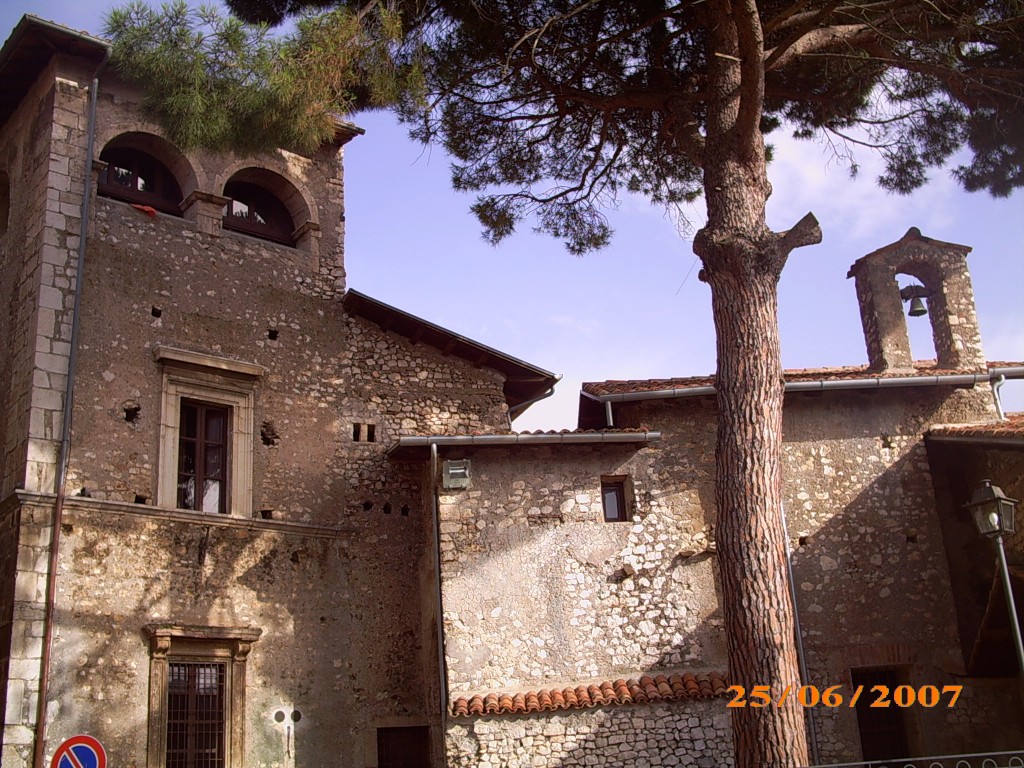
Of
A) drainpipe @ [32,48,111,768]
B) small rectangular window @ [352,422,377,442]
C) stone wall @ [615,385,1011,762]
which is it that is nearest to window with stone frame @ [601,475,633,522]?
stone wall @ [615,385,1011,762]

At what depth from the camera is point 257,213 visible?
15516 mm

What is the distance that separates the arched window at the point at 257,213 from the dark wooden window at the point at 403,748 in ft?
22.4

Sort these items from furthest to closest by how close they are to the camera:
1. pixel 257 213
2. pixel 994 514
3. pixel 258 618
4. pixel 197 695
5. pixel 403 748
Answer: pixel 257 213 < pixel 403 748 < pixel 258 618 < pixel 197 695 < pixel 994 514

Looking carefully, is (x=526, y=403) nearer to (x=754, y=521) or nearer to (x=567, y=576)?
(x=567, y=576)

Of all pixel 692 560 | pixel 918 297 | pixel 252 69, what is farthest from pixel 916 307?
pixel 252 69

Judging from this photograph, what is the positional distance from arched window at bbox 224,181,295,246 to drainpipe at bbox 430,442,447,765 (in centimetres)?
451

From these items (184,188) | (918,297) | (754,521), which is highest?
(184,188)

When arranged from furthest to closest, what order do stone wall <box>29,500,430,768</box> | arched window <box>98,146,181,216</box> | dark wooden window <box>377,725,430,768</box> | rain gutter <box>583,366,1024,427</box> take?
arched window <box>98,146,181,216</box>
rain gutter <box>583,366,1024,427</box>
dark wooden window <box>377,725,430,768</box>
stone wall <box>29,500,430,768</box>

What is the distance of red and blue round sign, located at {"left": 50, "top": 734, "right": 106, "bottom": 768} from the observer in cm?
936

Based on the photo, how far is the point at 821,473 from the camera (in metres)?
13.7

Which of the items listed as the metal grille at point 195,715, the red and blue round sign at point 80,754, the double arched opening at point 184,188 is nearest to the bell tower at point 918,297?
the double arched opening at point 184,188

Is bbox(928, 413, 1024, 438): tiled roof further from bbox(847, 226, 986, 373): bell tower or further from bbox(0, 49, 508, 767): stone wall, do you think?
bbox(0, 49, 508, 767): stone wall

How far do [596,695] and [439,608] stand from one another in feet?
6.51
